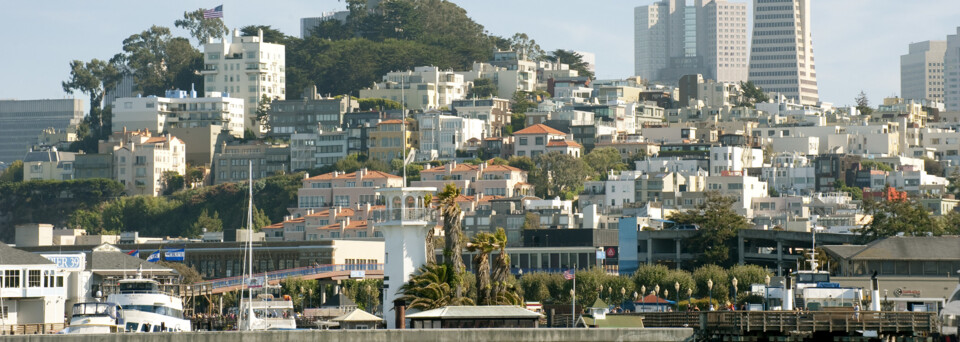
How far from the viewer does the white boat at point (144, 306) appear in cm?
6888

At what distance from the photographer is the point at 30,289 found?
76.7 meters

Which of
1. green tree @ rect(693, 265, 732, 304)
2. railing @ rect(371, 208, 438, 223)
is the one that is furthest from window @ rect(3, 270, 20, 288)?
green tree @ rect(693, 265, 732, 304)

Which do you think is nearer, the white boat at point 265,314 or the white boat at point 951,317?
the white boat at point 951,317

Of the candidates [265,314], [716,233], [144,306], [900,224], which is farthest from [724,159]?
[144,306]

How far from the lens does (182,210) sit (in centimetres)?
19938

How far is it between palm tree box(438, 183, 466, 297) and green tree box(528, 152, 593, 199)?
125 meters

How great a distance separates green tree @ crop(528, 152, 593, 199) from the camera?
193m

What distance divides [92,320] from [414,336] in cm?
1314

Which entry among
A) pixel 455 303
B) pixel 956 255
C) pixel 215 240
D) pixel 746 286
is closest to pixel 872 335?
pixel 455 303

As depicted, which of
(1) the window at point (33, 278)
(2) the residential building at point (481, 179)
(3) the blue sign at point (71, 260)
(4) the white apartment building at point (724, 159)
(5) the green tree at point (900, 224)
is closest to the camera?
(1) the window at point (33, 278)

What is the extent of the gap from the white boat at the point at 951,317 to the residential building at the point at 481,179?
13394 cm

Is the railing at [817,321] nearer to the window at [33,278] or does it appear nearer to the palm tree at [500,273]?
the palm tree at [500,273]

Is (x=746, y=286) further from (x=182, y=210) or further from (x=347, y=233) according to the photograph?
(x=182, y=210)

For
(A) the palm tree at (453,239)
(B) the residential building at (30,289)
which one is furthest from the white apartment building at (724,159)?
(A) the palm tree at (453,239)
